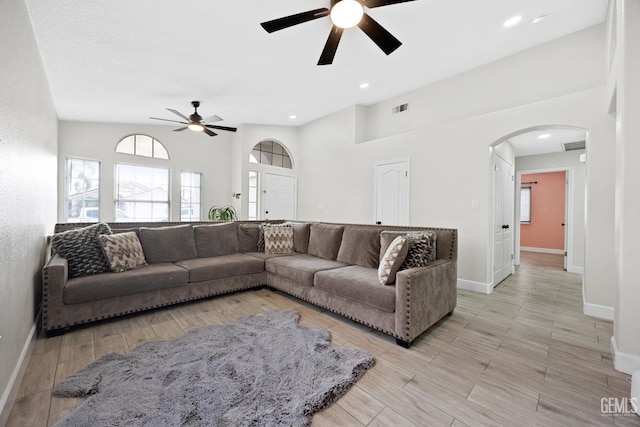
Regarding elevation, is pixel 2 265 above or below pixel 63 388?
above

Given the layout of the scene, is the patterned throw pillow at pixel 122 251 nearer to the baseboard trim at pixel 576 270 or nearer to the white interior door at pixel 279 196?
the white interior door at pixel 279 196

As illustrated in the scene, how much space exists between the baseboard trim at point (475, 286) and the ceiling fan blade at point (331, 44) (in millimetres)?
3417

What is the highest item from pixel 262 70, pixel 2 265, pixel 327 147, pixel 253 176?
pixel 262 70

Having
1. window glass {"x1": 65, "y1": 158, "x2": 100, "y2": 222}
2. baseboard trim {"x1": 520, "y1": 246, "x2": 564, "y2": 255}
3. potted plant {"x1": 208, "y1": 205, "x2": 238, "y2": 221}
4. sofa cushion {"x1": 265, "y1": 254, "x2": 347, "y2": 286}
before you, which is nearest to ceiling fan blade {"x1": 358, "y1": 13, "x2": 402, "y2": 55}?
sofa cushion {"x1": 265, "y1": 254, "x2": 347, "y2": 286}

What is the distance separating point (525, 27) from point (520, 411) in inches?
151

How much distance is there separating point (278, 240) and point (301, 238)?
35 centimetres

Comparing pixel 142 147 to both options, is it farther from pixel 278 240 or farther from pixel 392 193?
pixel 392 193

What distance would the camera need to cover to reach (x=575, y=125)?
A: 2951 millimetres

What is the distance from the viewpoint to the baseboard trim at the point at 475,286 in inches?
143

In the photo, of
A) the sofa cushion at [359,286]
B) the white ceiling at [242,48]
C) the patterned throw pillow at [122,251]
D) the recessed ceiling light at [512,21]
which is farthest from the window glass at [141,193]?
the recessed ceiling light at [512,21]

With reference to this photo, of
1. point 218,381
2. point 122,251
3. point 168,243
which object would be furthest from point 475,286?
point 122,251

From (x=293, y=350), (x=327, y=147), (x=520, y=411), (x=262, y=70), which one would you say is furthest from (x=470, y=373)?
(x=327, y=147)

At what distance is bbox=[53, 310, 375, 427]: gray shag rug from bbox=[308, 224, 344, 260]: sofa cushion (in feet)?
4.51

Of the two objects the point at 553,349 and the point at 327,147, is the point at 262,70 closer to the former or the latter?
the point at 327,147
